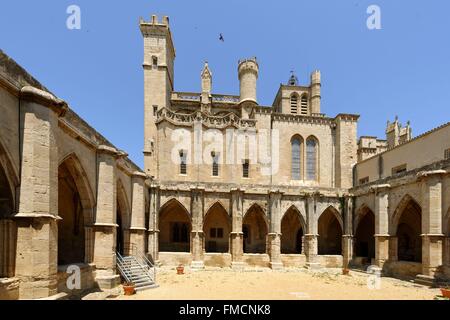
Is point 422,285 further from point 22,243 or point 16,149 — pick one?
point 16,149

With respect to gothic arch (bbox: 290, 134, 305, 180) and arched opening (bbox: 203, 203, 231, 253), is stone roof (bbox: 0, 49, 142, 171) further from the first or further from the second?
gothic arch (bbox: 290, 134, 305, 180)

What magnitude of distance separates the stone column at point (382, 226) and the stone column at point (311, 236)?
4290 millimetres

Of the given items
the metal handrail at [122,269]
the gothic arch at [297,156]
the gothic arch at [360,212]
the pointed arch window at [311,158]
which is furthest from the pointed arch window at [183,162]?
the gothic arch at [360,212]

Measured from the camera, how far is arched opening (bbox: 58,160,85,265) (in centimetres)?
1503

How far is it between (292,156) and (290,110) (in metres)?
9.87

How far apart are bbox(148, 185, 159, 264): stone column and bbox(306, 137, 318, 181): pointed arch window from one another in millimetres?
17425

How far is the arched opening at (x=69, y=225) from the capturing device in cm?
1503

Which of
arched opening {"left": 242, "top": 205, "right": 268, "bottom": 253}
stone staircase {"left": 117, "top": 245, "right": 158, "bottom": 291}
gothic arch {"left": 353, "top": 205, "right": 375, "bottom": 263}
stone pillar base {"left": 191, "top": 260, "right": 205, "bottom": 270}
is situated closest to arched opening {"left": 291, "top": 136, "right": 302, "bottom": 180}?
arched opening {"left": 242, "top": 205, "right": 268, "bottom": 253}

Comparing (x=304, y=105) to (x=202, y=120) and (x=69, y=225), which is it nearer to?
(x=202, y=120)

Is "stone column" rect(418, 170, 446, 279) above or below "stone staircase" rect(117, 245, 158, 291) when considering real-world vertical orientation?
above

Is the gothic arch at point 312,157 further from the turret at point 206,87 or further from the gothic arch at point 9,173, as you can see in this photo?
the gothic arch at point 9,173

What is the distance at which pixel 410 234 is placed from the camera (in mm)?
22562

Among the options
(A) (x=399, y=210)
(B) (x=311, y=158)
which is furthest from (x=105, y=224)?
(B) (x=311, y=158)
